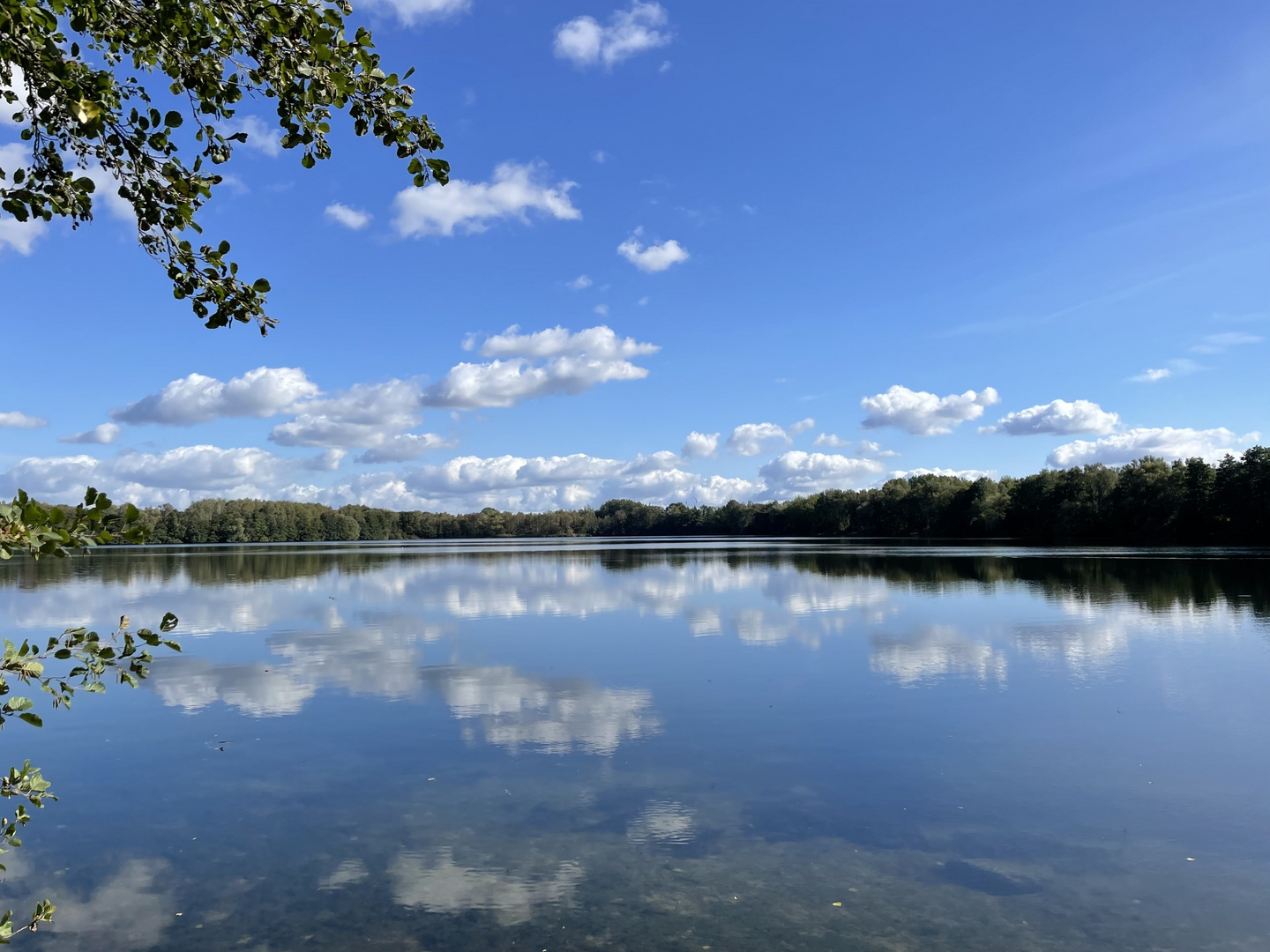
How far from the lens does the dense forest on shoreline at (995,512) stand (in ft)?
246

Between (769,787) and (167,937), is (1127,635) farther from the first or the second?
(167,937)

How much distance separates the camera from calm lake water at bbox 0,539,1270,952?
6062 mm

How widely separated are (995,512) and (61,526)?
119167mm

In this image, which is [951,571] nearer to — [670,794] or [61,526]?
[670,794]

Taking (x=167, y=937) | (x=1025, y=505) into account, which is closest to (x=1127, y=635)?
(x=167, y=937)

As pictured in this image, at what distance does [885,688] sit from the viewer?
13.8 meters

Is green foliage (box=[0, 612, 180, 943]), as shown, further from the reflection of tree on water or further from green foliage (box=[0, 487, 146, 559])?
the reflection of tree on water

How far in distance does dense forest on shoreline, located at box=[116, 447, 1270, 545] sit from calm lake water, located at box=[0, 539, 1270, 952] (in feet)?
29.4

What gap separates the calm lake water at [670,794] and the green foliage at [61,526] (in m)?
4.25

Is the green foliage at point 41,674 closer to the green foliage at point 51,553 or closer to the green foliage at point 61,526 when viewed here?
the green foliage at point 51,553

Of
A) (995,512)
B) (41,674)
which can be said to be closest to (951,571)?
(41,674)

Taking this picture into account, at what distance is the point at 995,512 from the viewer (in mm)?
110625

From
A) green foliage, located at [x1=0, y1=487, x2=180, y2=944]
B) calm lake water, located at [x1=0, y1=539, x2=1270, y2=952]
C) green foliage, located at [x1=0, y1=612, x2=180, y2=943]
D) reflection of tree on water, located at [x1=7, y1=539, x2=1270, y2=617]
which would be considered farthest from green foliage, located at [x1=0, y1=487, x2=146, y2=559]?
reflection of tree on water, located at [x1=7, y1=539, x2=1270, y2=617]

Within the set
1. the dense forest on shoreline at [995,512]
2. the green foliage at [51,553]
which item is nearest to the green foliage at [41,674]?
the green foliage at [51,553]
